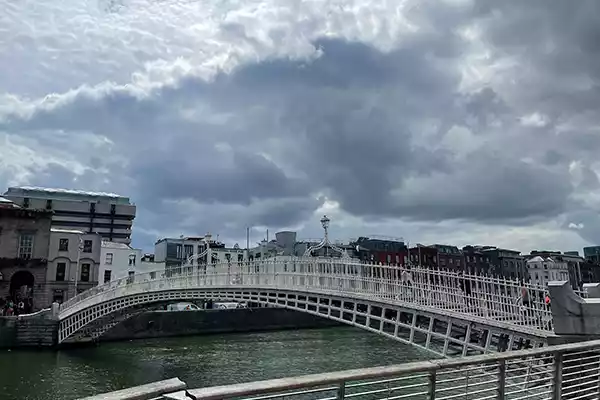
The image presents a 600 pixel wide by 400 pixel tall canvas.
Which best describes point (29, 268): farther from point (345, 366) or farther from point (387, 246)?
point (387, 246)

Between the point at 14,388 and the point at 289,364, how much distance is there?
40.8ft

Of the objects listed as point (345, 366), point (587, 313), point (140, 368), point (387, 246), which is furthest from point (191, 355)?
point (387, 246)

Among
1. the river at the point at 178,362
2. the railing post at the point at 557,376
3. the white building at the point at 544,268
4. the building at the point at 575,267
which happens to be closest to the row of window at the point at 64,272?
the river at the point at 178,362

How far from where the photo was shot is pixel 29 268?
42844 millimetres

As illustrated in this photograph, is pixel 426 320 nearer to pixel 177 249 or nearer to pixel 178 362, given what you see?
pixel 178 362

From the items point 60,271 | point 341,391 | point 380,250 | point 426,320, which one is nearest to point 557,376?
point 341,391

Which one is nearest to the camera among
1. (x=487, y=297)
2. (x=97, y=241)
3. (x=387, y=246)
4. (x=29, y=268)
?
(x=487, y=297)

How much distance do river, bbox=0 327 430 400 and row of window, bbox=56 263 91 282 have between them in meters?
→ 10.8

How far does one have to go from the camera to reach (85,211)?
8069 cm

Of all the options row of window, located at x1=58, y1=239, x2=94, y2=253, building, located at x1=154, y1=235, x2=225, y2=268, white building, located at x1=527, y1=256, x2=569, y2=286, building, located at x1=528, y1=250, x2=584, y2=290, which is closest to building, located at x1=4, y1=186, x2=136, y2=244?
building, located at x1=154, y1=235, x2=225, y2=268

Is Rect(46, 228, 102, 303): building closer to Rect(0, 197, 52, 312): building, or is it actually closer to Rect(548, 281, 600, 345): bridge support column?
Rect(0, 197, 52, 312): building

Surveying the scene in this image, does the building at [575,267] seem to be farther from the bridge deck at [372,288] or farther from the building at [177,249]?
the bridge deck at [372,288]

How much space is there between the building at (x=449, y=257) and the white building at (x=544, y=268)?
1225 cm

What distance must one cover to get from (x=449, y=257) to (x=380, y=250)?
38.3 feet
